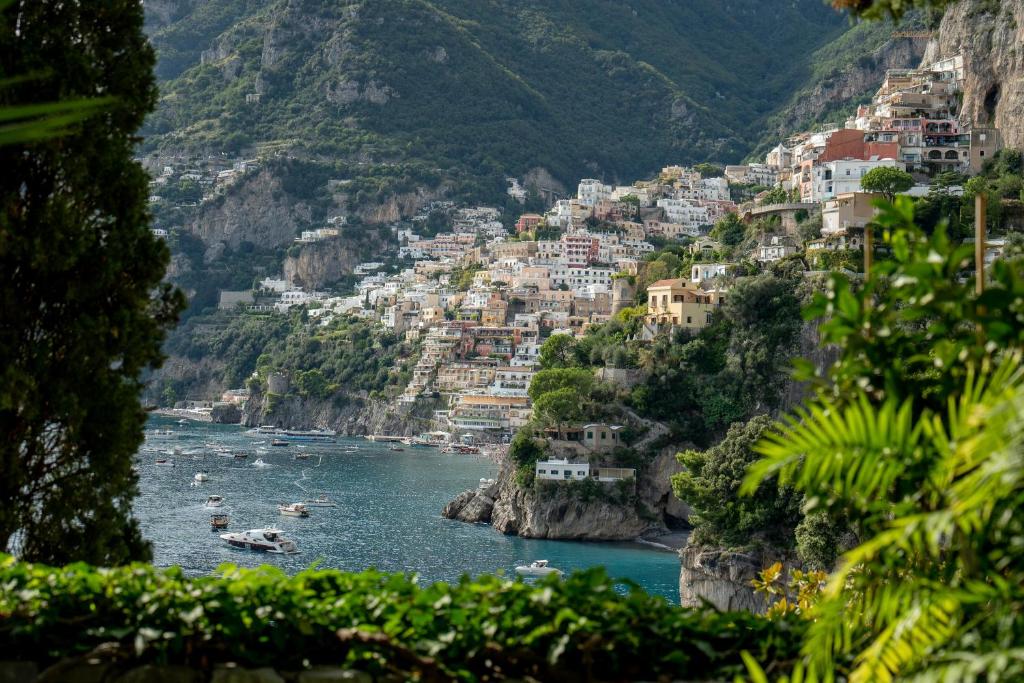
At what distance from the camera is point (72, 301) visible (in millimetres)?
6816

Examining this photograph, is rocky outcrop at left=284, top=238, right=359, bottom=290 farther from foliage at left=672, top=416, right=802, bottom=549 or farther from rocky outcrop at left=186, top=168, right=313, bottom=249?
foliage at left=672, top=416, right=802, bottom=549

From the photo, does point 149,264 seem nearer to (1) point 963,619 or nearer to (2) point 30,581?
(2) point 30,581

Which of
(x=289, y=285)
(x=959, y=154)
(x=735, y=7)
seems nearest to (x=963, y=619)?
(x=959, y=154)

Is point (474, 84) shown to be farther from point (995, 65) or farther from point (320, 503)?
point (320, 503)

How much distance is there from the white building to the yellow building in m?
7.55

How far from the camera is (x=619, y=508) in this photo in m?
42.0

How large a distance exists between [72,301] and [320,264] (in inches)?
4154

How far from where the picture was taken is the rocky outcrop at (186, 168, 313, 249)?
11619 centimetres

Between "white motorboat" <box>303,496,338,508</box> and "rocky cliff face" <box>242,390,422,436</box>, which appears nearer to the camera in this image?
"white motorboat" <box>303,496,338,508</box>

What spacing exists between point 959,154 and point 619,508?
838 inches

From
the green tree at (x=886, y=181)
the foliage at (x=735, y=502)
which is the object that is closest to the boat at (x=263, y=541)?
the foliage at (x=735, y=502)

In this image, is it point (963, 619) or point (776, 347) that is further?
point (776, 347)

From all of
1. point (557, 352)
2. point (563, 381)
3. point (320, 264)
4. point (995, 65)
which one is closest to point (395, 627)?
point (563, 381)

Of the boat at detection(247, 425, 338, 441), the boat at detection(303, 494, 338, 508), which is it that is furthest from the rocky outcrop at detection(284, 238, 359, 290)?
the boat at detection(303, 494, 338, 508)
